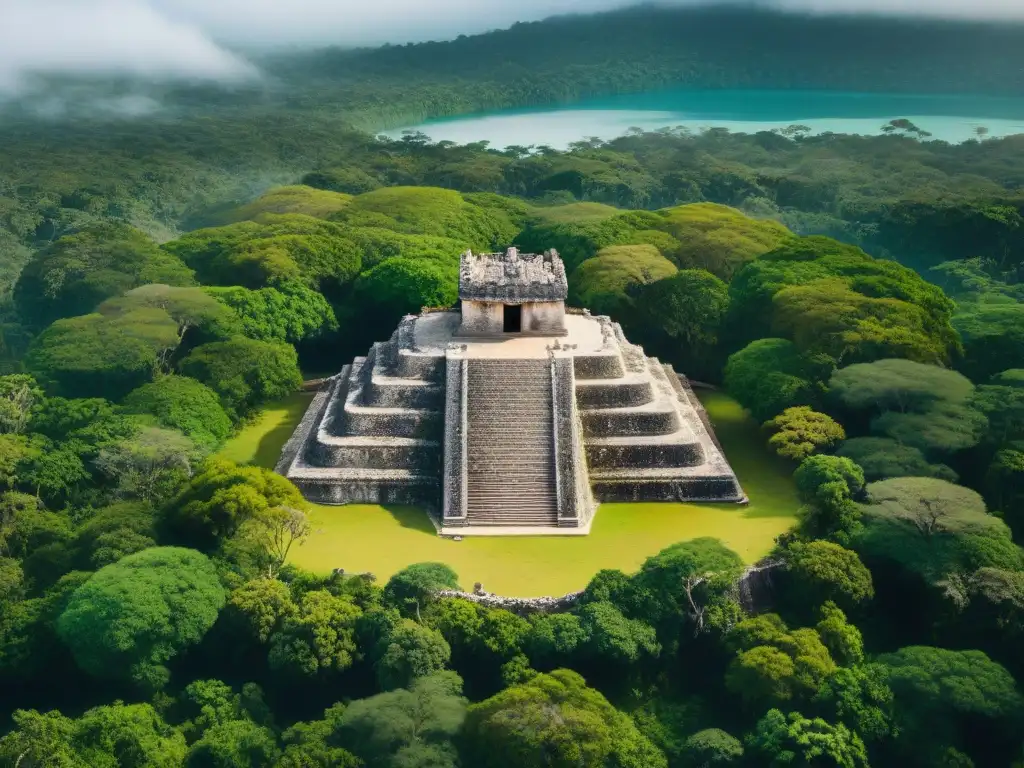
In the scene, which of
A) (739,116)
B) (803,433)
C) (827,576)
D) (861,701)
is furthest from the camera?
(739,116)

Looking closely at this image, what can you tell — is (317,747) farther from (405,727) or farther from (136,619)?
(136,619)

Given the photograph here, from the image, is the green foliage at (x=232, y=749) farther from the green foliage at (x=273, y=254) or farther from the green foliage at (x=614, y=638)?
the green foliage at (x=273, y=254)

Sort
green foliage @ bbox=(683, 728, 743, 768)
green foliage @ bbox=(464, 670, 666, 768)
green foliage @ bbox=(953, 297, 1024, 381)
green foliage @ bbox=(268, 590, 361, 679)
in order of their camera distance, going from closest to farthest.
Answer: green foliage @ bbox=(464, 670, 666, 768) < green foliage @ bbox=(683, 728, 743, 768) < green foliage @ bbox=(268, 590, 361, 679) < green foliage @ bbox=(953, 297, 1024, 381)

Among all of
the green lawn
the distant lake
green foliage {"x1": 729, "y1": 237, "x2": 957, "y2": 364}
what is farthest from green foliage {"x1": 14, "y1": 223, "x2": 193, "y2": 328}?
the distant lake

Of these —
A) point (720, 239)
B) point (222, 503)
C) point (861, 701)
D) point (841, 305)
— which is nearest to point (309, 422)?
point (222, 503)

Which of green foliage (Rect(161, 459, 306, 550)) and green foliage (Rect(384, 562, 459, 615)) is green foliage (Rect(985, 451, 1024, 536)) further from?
green foliage (Rect(161, 459, 306, 550))

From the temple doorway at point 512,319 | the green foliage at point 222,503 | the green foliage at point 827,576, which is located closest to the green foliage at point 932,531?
the green foliage at point 827,576
